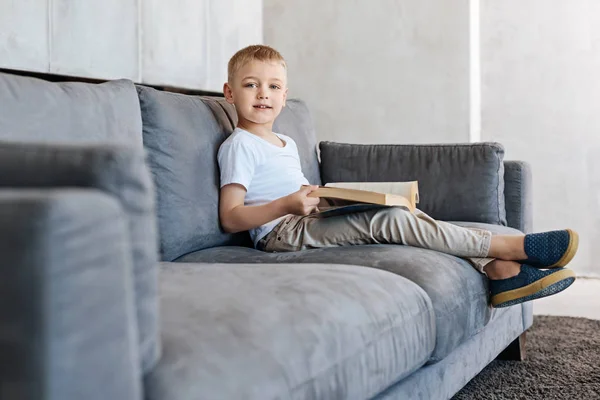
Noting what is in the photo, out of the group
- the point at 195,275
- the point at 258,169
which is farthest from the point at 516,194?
the point at 195,275

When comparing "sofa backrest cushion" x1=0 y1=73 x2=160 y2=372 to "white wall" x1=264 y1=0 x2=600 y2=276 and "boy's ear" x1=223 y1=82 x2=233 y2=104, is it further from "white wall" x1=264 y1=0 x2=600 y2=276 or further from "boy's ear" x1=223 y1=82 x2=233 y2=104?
"white wall" x1=264 y1=0 x2=600 y2=276

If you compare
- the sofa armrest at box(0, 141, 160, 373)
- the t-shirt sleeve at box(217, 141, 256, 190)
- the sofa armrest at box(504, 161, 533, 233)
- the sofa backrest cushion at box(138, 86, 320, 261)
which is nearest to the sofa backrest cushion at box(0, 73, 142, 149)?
the sofa backrest cushion at box(138, 86, 320, 261)

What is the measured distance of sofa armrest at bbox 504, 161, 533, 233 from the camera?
8.94 feet

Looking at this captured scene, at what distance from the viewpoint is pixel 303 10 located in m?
4.33

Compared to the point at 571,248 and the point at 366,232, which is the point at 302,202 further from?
the point at 571,248

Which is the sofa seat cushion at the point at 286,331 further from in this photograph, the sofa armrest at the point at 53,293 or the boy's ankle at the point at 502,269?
the boy's ankle at the point at 502,269

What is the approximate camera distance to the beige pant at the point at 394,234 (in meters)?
2.14

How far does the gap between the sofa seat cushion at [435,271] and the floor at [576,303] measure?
4.31 feet

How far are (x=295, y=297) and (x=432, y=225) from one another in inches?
35.2

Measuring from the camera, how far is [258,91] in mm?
2428

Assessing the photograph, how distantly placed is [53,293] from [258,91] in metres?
1.76

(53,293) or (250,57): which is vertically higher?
(250,57)

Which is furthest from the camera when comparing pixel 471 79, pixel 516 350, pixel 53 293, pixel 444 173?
pixel 471 79

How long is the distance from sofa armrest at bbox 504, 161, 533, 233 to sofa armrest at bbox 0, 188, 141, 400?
2146 mm
